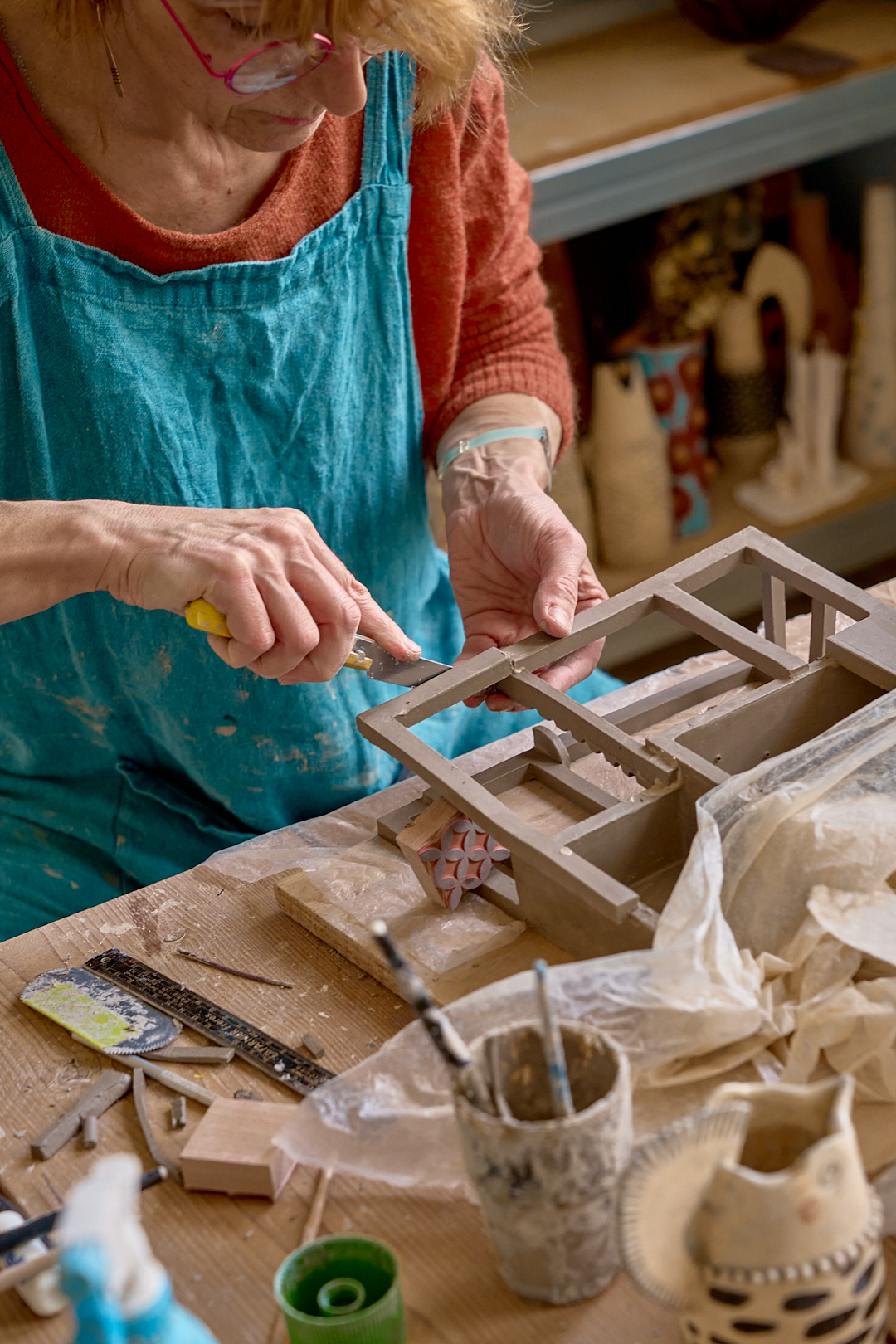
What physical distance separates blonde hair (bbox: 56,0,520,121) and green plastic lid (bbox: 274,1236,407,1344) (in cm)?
82

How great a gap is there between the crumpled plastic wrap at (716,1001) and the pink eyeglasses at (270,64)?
2.11 ft

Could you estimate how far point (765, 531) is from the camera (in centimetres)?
266

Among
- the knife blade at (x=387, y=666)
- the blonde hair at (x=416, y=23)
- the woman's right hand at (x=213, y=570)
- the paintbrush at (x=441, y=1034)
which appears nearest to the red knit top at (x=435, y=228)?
the blonde hair at (x=416, y=23)

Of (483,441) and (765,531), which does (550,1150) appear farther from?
(765,531)

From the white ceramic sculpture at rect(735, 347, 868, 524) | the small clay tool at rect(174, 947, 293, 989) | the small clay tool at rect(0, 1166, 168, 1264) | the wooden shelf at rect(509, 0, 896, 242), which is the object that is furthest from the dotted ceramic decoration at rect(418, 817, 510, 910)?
the white ceramic sculpture at rect(735, 347, 868, 524)

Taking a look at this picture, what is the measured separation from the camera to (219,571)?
0.99 m

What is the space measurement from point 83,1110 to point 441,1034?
1.12 feet

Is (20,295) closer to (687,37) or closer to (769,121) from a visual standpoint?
(769,121)

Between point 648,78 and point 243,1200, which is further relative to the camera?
point 648,78

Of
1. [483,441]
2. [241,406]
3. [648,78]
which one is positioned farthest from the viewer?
[648,78]

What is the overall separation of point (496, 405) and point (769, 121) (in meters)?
1.12

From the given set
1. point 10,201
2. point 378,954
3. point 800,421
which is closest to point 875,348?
point 800,421

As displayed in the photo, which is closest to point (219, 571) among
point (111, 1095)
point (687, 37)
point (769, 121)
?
point (111, 1095)

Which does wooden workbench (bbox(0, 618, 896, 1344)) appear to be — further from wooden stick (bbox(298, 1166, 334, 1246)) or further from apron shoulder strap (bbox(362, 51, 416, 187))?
apron shoulder strap (bbox(362, 51, 416, 187))
